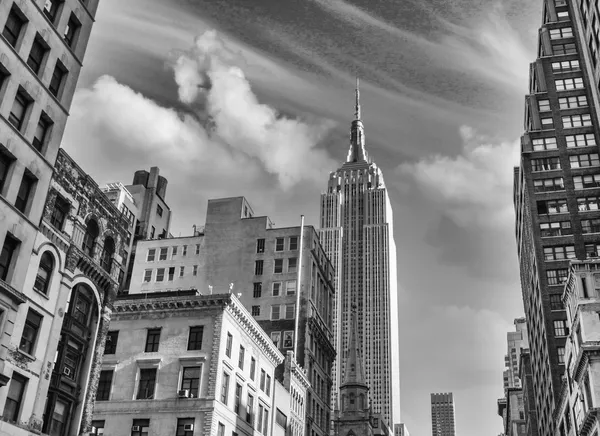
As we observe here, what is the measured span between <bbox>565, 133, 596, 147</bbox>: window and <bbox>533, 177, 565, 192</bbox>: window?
6937mm

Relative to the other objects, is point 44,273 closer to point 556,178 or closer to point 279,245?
point 279,245

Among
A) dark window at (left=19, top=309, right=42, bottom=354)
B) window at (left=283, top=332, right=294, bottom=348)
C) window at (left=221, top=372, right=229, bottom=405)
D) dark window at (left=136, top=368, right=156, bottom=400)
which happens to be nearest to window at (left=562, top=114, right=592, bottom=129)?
window at (left=283, top=332, right=294, bottom=348)

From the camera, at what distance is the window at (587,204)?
10163 cm

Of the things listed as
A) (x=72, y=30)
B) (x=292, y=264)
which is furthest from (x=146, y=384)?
(x=292, y=264)

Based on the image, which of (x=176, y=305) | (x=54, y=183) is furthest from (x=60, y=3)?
(x=176, y=305)

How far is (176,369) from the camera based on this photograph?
59.8 meters

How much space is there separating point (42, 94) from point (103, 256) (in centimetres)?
1230

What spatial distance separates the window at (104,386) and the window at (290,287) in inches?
1413

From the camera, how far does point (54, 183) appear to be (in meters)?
41.5

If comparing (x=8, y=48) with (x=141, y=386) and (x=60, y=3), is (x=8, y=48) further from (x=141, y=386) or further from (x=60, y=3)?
(x=141, y=386)

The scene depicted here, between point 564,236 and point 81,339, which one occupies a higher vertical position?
point 564,236

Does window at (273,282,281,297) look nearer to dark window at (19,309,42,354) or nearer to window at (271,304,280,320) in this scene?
window at (271,304,280,320)

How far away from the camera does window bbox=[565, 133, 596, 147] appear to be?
108 metres

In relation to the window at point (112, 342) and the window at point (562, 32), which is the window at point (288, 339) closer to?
the window at point (112, 342)
